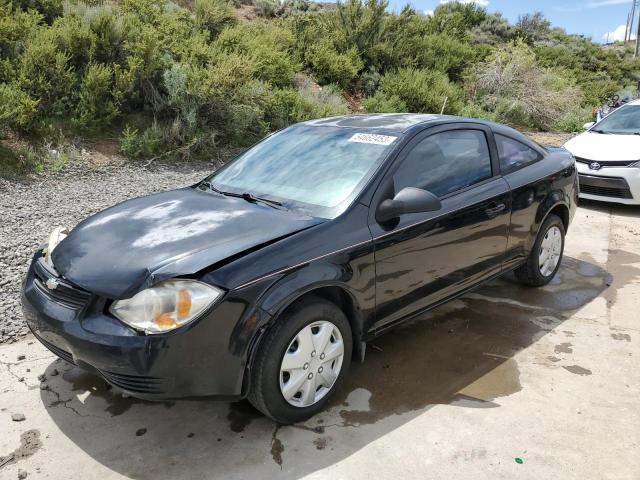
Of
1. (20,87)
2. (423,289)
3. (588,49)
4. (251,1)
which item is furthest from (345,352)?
(588,49)

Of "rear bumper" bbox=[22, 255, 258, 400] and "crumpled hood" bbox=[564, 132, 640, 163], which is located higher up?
"crumpled hood" bbox=[564, 132, 640, 163]

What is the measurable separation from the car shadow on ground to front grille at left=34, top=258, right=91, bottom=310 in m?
0.69

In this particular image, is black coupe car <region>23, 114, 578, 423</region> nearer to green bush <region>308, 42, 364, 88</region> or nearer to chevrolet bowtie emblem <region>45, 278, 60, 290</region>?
chevrolet bowtie emblem <region>45, 278, 60, 290</region>

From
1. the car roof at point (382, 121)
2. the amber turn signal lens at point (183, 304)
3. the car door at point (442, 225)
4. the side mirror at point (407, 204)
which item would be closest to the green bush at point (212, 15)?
the car roof at point (382, 121)

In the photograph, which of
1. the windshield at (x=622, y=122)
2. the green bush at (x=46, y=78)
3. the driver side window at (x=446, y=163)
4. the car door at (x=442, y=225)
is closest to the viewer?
the car door at (x=442, y=225)

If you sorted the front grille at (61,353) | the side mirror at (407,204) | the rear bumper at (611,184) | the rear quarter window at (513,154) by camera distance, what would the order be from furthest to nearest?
the rear bumper at (611,184) → the rear quarter window at (513,154) → the side mirror at (407,204) → the front grille at (61,353)

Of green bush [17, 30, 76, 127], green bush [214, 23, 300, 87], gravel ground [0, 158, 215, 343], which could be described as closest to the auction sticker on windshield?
gravel ground [0, 158, 215, 343]

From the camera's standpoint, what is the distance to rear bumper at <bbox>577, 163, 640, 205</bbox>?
752cm

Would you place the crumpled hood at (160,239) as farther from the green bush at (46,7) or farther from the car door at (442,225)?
the green bush at (46,7)

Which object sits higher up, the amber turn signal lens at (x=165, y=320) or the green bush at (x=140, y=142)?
the green bush at (x=140, y=142)

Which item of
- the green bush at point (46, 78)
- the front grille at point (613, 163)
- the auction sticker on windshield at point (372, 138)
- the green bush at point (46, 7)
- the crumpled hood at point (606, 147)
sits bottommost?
the front grille at point (613, 163)

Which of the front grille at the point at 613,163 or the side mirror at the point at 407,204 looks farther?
the front grille at the point at 613,163

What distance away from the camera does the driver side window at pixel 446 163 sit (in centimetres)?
357

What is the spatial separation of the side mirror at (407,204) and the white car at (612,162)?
5.55 meters
